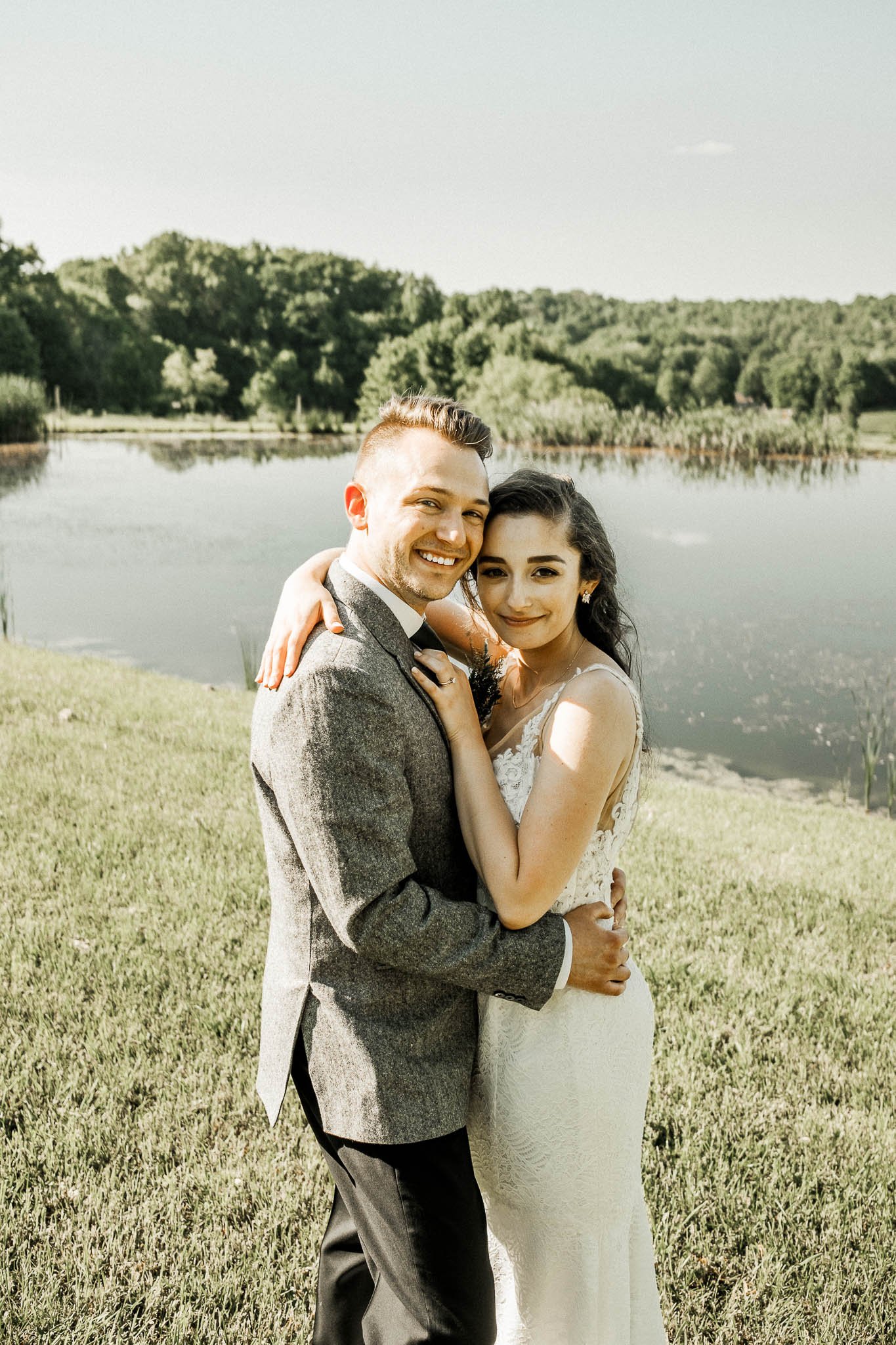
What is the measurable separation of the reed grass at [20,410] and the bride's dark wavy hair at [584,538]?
3685 cm

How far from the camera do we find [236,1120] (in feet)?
11.2

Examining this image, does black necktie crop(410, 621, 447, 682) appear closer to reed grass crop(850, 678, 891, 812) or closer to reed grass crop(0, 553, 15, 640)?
reed grass crop(850, 678, 891, 812)

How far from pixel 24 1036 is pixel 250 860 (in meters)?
1.79

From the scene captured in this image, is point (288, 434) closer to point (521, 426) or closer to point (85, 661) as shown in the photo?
point (521, 426)

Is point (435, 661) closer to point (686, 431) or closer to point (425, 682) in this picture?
point (425, 682)

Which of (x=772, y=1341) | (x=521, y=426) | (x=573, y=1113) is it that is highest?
(x=521, y=426)

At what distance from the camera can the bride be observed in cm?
197

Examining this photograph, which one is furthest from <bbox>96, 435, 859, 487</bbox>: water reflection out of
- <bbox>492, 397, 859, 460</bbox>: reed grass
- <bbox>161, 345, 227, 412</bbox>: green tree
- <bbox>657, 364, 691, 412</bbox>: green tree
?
<bbox>161, 345, 227, 412</bbox>: green tree

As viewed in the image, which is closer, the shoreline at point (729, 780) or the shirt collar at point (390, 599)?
the shirt collar at point (390, 599)

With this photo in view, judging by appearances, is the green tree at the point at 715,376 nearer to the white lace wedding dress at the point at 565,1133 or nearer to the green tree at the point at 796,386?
the green tree at the point at 796,386

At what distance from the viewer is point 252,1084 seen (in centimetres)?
360

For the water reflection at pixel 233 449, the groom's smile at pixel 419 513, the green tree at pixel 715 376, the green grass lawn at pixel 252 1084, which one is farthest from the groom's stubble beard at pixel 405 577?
the green tree at pixel 715 376

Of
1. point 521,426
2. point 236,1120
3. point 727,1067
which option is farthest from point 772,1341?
point 521,426

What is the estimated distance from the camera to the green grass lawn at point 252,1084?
2721mm
